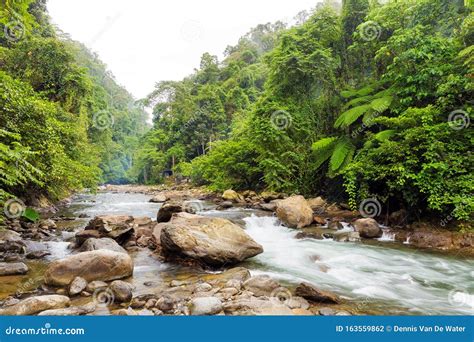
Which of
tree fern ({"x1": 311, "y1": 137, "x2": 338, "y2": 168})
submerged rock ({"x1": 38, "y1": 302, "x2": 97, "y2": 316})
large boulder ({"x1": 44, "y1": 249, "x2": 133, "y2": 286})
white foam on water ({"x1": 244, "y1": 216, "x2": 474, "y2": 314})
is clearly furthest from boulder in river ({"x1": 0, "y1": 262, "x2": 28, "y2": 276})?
tree fern ({"x1": 311, "y1": 137, "x2": 338, "y2": 168})

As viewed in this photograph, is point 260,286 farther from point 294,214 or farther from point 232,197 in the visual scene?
point 232,197

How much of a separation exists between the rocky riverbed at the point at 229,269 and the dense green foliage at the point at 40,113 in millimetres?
1791

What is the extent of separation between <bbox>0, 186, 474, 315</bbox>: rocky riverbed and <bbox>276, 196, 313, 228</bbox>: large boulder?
49 millimetres

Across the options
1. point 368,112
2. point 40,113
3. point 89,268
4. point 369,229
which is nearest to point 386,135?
point 368,112

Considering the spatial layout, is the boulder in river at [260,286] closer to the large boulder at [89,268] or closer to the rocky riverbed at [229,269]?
the rocky riverbed at [229,269]

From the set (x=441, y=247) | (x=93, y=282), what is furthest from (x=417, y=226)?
(x=93, y=282)

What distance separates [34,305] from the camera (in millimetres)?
4145

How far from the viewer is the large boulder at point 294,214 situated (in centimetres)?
1041

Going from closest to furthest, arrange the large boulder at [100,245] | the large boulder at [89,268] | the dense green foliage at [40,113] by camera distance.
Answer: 1. the large boulder at [89,268]
2. the dense green foliage at [40,113]
3. the large boulder at [100,245]

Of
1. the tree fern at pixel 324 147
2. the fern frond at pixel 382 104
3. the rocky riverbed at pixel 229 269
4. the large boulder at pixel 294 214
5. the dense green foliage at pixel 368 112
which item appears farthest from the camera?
the tree fern at pixel 324 147

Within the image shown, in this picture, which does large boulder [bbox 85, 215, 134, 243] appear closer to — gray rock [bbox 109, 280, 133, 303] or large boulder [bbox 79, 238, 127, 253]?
large boulder [bbox 79, 238, 127, 253]

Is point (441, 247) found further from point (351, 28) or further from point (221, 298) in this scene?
point (351, 28)

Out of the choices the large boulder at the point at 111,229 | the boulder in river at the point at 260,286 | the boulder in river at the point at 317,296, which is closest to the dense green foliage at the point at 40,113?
the large boulder at the point at 111,229

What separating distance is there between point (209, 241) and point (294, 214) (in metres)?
4.75
